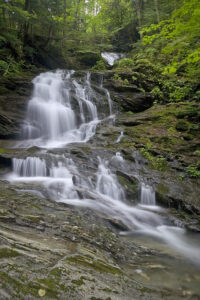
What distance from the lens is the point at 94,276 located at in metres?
2.18

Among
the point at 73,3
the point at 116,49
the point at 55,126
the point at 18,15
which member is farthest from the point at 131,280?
the point at 116,49

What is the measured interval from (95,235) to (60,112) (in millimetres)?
9436

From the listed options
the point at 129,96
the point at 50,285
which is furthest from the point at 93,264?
the point at 129,96

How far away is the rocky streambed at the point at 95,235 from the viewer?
1949 millimetres

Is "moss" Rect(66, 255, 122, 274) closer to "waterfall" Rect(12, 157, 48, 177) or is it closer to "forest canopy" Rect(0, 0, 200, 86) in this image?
"waterfall" Rect(12, 157, 48, 177)

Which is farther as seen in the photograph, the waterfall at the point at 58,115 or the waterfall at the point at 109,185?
the waterfall at the point at 58,115

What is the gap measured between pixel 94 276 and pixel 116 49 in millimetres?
28759

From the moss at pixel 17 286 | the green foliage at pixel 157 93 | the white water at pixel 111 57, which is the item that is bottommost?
the moss at pixel 17 286

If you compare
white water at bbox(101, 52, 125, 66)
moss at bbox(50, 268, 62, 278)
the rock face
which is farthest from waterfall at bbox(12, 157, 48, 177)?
white water at bbox(101, 52, 125, 66)

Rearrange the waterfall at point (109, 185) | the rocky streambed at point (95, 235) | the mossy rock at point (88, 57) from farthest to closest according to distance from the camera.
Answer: the mossy rock at point (88, 57) → the waterfall at point (109, 185) → the rocky streambed at point (95, 235)

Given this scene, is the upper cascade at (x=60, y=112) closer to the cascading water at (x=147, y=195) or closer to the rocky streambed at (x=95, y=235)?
the rocky streambed at (x=95, y=235)

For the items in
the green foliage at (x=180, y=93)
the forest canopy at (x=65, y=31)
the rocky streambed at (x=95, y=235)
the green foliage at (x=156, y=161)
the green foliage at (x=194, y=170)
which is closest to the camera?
the rocky streambed at (x=95, y=235)

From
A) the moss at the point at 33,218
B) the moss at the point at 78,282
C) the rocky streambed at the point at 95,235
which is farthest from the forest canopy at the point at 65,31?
the moss at the point at 78,282

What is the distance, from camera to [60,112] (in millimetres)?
11945
